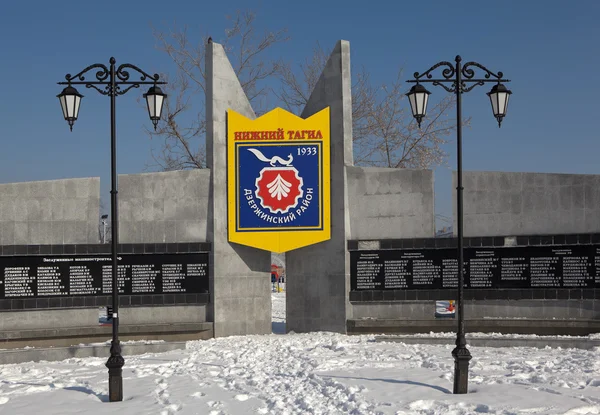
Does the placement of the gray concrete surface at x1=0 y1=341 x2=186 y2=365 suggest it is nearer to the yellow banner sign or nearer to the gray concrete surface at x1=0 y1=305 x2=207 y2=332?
the gray concrete surface at x1=0 y1=305 x2=207 y2=332

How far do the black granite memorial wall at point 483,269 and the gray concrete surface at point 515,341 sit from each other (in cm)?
183

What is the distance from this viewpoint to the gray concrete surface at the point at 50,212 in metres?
19.5

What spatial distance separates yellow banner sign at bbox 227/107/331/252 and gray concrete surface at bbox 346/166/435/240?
0.79 m

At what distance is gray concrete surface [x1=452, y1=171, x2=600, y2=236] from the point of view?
1997 centimetres

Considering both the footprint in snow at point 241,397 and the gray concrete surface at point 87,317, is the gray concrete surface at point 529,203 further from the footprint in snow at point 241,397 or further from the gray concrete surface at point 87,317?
the footprint in snow at point 241,397

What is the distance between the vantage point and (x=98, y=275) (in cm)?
1991

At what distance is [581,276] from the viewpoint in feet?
64.8

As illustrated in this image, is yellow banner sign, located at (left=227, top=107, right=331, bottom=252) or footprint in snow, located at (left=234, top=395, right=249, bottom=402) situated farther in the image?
yellow banner sign, located at (left=227, top=107, right=331, bottom=252)

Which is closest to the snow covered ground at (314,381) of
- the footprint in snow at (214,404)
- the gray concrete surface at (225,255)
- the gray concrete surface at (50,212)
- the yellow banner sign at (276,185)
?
the footprint in snow at (214,404)

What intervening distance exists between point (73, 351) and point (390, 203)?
29.0ft

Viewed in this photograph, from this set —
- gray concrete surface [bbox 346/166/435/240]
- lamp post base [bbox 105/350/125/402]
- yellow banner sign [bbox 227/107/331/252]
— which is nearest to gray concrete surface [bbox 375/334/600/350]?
gray concrete surface [bbox 346/166/435/240]

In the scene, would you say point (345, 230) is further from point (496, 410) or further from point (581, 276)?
point (496, 410)

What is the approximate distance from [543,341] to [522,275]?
2.40m

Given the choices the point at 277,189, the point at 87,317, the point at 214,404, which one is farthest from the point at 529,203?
the point at 87,317
